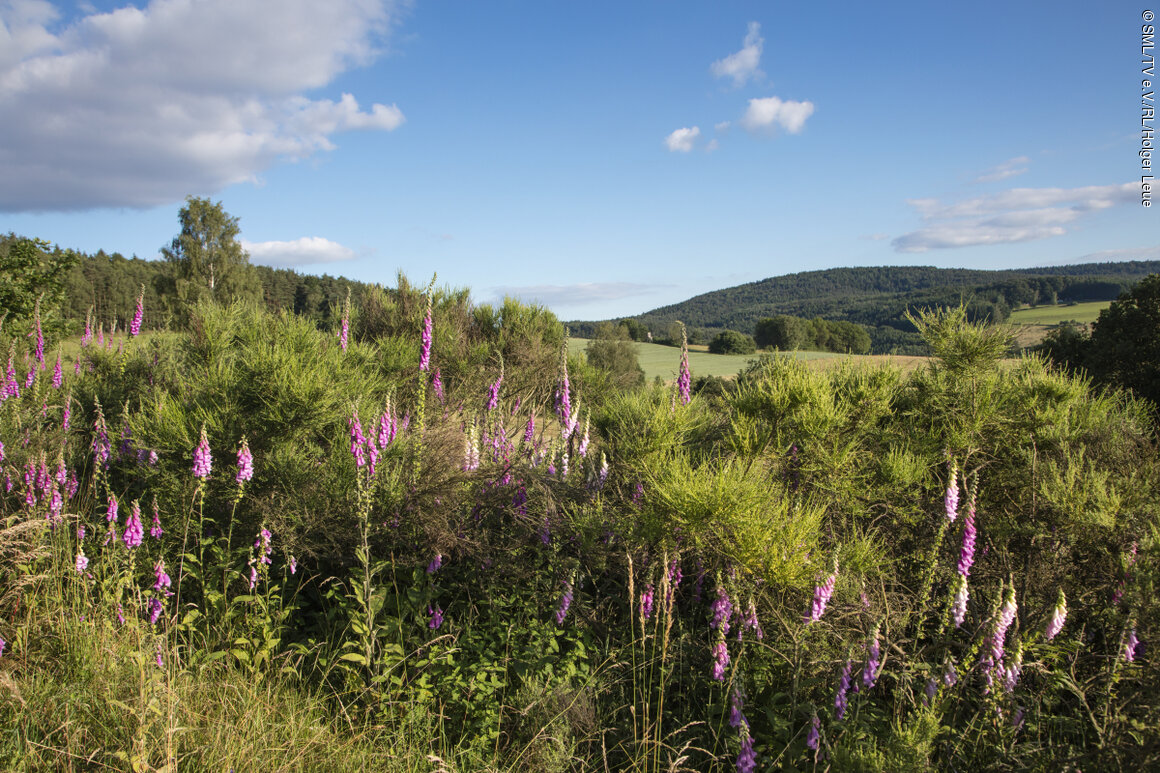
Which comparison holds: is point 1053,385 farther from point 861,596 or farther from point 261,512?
point 261,512

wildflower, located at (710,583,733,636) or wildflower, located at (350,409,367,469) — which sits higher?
wildflower, located at (350,409,367,469)

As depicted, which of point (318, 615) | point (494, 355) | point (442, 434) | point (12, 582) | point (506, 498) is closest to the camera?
point (12, 582)

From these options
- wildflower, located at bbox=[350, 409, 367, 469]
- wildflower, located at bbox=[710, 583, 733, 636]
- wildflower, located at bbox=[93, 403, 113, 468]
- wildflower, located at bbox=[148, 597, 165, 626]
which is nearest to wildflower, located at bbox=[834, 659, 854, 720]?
wildflower, located at bbox=[710, 583, 733, 636]

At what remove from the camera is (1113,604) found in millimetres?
3086

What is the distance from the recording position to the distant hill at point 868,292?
42.7m

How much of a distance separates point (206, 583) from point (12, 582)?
3.49 feet

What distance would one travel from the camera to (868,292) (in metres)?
85.3

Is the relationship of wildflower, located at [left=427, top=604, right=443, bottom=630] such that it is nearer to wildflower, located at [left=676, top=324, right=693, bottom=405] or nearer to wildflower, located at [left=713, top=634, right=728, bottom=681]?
wildflower, located at [left=713, top=634, right=728, bottom=681]

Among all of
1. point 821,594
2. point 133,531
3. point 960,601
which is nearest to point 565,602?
point 821,594

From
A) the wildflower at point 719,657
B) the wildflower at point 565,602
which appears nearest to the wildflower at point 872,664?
the wildflower at point 719,657

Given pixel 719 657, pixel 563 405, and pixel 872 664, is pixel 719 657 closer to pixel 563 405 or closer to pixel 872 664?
pixel 872 664

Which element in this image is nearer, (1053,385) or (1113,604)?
(1113,604)

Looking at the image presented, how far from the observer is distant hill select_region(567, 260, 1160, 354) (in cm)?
4269

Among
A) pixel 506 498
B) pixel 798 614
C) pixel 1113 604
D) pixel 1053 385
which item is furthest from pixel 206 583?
pixel 1053 385
